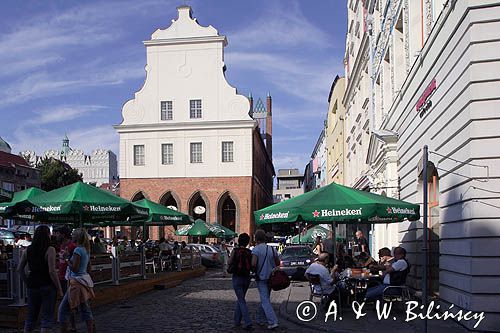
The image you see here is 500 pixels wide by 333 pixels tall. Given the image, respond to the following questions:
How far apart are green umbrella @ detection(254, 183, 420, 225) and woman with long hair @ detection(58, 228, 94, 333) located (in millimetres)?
4371

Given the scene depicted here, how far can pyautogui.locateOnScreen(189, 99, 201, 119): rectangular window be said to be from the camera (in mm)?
54912

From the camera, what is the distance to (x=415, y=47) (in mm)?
15688

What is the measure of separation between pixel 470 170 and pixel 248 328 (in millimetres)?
4710

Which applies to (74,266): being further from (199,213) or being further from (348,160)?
(199,213)

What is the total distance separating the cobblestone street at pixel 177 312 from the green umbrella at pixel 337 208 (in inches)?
84.1

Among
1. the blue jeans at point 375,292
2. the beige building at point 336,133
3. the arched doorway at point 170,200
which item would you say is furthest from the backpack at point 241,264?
the arched doorway at point 170,200

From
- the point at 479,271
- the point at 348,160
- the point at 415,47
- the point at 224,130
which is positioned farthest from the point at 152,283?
the point at 224,130

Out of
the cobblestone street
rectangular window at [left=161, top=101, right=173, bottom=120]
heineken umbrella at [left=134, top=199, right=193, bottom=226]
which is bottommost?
the cobblestone street

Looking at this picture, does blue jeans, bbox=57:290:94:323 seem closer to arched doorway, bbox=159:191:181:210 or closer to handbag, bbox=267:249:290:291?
handbag, bbox=267:249:290:291

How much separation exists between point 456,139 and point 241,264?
4381 mm

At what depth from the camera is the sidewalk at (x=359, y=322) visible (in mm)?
11046

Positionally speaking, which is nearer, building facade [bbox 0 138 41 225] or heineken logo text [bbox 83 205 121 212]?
heineken logo text [bbox 83 205 121 212]

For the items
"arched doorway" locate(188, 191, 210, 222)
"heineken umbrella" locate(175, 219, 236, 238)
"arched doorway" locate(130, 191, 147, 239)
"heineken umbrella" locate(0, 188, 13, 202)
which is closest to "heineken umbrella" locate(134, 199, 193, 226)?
"heineken umbrella" locate(0, 188, 13, 202)

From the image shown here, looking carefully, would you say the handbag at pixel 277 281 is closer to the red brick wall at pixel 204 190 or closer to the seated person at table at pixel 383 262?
the seated person at table at pixel 383 262
